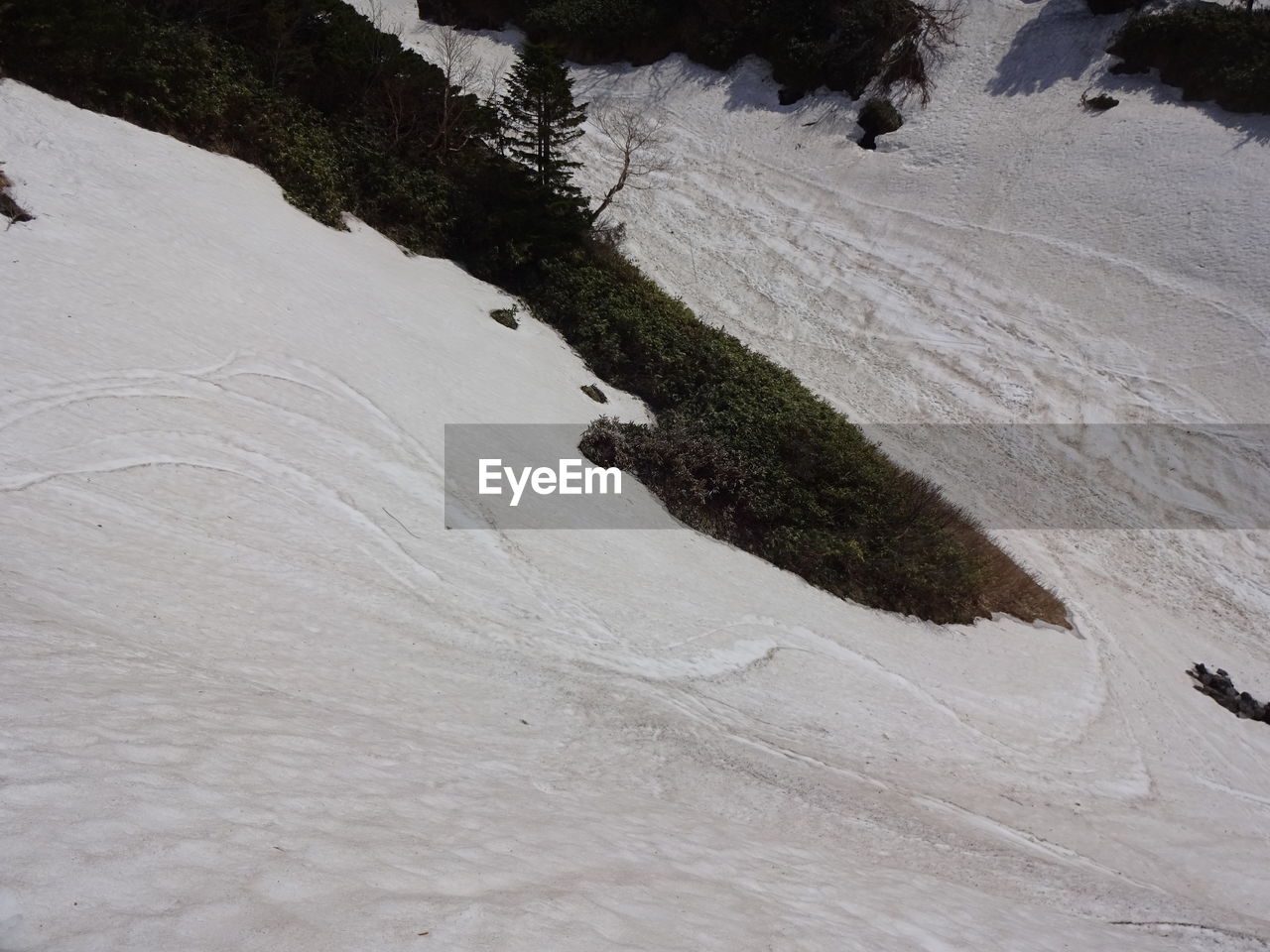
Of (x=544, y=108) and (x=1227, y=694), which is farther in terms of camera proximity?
(x=544, y=108)

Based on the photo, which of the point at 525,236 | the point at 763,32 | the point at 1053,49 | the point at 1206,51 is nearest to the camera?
the point at 525,236

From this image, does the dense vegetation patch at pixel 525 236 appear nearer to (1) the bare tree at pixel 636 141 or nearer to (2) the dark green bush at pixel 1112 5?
(1) the bare tree at pixel 636 141

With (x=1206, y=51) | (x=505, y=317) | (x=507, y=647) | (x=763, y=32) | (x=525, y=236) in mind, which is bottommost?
(x=507, y=647)

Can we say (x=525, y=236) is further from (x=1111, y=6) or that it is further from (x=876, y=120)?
(x=1111, y=6)

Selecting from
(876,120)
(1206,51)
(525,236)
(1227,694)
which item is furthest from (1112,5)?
(1227,694)

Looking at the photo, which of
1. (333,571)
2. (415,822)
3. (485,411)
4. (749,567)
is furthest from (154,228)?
(415,822)

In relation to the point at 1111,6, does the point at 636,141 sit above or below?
below
